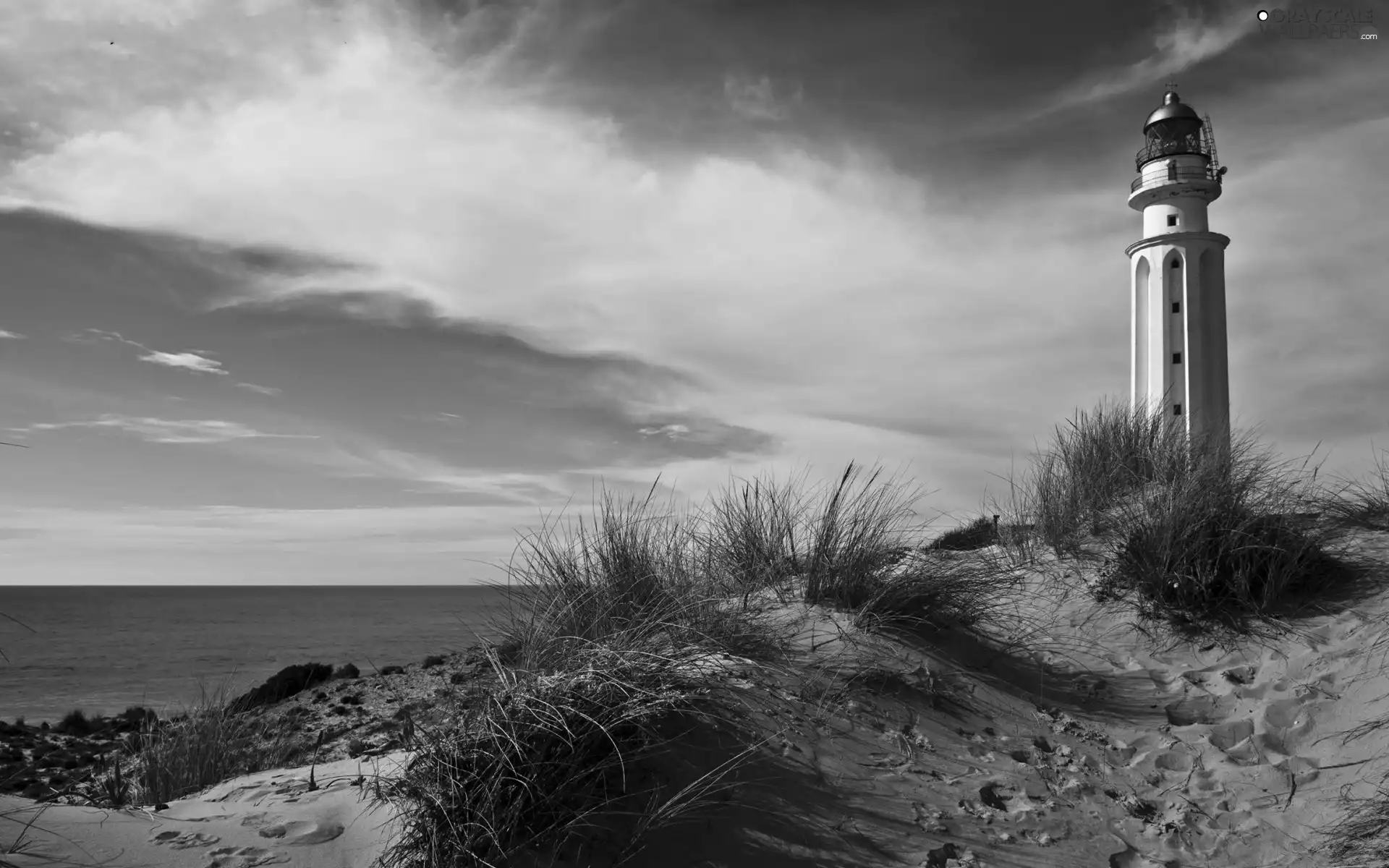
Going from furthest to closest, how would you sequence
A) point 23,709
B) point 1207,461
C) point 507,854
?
point 23,709 < point 1207,461 < point 507,854

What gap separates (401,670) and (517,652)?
11.6 metres

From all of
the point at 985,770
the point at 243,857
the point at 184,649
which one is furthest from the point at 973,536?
the point at 184,649

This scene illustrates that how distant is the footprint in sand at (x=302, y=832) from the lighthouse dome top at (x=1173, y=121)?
79.1 feet

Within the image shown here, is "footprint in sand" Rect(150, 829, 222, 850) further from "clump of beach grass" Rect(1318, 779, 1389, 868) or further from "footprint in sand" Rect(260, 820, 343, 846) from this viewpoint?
"clump of beach grass" Rect(1318, 779, 1389, 868)

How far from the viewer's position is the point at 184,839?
3.30 m

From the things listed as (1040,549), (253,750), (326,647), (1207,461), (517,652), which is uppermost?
(1207,461)

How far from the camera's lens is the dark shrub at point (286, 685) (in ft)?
45.6

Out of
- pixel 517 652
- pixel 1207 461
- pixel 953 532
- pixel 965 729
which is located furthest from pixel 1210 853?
pixel 953 532

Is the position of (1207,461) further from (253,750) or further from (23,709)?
(23,709)

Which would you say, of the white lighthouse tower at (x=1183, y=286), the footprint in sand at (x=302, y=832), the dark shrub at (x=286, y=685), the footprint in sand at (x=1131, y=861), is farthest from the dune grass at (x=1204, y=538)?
the white lighthouse tower at (x=1183, y=286)

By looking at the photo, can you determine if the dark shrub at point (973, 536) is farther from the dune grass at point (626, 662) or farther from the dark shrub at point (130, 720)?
the dark shrub at point (130, 720)

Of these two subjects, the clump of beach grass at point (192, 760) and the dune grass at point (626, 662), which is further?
the clump of beach grass at point (192, 760)

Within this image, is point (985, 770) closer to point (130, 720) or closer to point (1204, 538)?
point (1204, 538)

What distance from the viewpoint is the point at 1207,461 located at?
7.55 m
